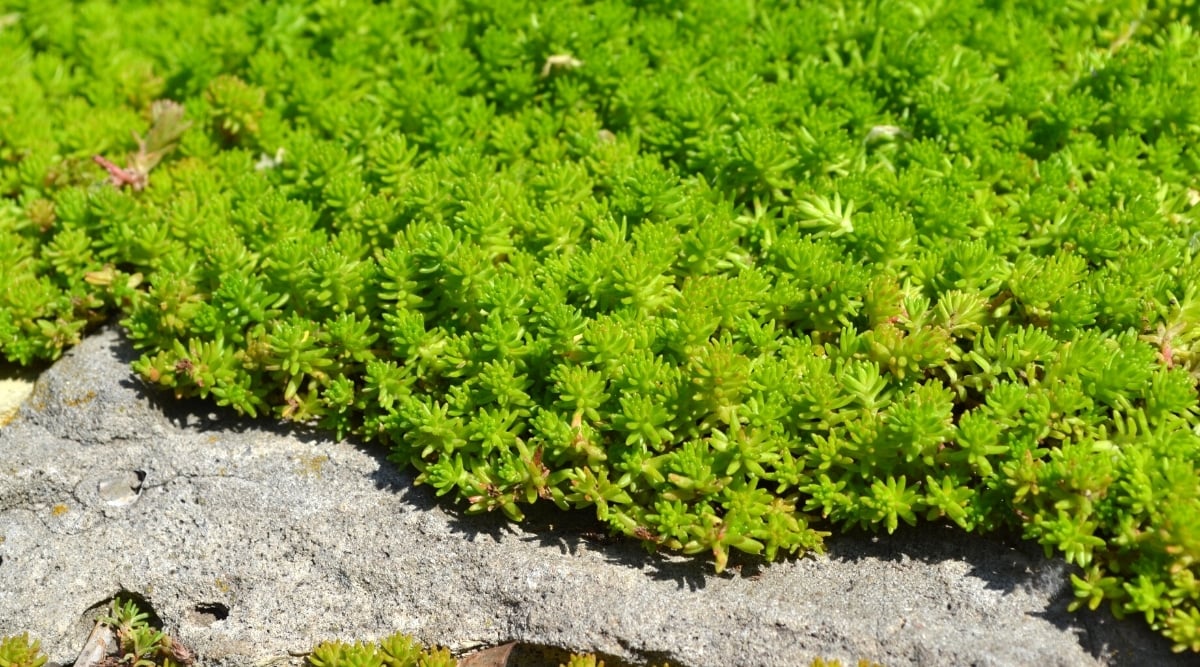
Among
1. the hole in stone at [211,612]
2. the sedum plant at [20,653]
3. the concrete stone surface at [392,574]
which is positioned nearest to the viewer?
the concrete stone surface at [392,574]

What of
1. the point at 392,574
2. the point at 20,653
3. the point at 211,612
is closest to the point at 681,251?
the point at 392,574

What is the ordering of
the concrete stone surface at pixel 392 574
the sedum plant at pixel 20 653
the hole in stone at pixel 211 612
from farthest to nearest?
1. the hole in stone at pixel 211 612
2. the sedum plant at pixel 20 653
3. the concrete stone surface at pixel 392 574

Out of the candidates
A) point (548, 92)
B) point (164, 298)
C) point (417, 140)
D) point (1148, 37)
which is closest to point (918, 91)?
point (1148, 37)

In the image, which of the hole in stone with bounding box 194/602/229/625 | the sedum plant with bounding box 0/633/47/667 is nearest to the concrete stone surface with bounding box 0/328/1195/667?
the hole in stone with bounding box 194/602/229/625

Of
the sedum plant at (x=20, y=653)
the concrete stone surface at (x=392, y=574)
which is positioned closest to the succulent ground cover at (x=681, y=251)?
the concrete stone surface at (x=392, y=574)

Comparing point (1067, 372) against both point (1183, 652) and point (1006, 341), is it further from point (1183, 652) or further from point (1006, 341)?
point (1183, 652)

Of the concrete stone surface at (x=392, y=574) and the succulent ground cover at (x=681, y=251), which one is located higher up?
the succulent ground cover at (x=681, y=251)

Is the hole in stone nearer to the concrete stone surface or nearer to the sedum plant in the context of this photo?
the concrete stone surface

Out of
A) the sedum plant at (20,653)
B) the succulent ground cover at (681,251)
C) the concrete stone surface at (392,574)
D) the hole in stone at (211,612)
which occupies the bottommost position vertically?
the sedum plant at (20,653)

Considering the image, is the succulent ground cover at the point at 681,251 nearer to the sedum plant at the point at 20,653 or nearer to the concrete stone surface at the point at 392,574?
the concrete stone surface at the point at 392,574
